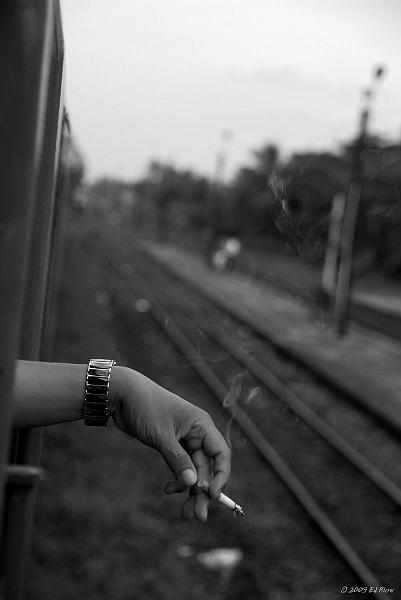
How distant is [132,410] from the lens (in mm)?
1403

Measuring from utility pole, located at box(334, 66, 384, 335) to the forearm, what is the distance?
15.4m

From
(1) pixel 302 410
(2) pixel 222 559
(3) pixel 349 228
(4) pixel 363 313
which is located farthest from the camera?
(4) pixel 363 313

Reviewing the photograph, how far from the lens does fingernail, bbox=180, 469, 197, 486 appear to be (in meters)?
1.34

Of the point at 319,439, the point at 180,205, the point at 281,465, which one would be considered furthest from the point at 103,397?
the point at 180,205

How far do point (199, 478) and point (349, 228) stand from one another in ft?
59.0

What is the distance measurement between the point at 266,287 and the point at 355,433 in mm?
18451

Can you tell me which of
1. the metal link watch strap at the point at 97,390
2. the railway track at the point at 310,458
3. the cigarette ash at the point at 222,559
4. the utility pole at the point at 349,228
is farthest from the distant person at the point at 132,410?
the utility pole at the point at 349,228

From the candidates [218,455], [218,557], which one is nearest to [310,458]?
[218,557]

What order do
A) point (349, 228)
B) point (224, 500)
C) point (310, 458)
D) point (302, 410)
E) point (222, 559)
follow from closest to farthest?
point (224, 500), point (222, 559), point (310, 458), point (302, 410), point (349, 228)

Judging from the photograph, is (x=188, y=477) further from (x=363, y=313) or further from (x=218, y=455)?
(x=363, y=313)

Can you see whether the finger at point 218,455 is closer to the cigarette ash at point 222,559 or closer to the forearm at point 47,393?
the forearm at point 47,393

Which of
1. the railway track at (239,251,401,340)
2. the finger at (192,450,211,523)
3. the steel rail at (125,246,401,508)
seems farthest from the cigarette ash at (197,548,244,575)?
the railway track at (239,251,401,340)

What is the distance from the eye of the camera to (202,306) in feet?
66.4

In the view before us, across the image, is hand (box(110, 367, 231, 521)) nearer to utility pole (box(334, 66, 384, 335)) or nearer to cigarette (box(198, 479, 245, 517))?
cigarette (box(198, 479, 245, 517))
